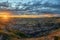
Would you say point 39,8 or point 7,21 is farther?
point 39,8

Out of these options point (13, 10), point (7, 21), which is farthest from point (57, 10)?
point (7, 21)

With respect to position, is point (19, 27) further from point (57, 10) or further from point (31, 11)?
point (57, 10)

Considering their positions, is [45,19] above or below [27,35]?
above

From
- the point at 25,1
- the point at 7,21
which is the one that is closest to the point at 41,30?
the point at 7,21

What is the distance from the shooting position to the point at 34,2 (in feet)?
11.7

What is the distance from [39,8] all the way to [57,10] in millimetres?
383

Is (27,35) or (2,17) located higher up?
(2,17)

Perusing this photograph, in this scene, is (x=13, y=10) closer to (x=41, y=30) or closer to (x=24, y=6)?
(x=24, y=6)

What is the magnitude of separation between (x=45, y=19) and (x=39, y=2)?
3.00 ft

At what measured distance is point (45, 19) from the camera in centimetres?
274

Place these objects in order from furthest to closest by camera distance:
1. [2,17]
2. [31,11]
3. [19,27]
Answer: [31,11]
[19,27]
[2,17]

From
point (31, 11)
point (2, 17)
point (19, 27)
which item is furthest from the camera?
point (31, 11)

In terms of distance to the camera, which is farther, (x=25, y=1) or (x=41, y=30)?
(x=25, y=1)

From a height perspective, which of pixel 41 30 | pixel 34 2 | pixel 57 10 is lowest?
pixel 41 30
